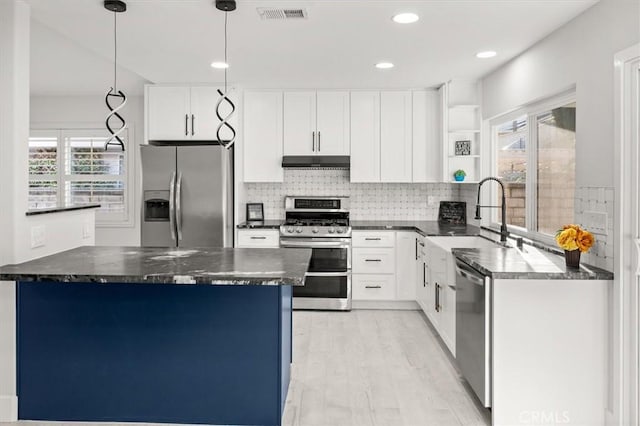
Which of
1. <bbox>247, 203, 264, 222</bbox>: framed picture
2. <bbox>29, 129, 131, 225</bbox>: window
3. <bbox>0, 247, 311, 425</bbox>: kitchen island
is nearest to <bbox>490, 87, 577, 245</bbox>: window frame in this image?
<bbox>0, 247, 311, 425</bbox>: kitchen island

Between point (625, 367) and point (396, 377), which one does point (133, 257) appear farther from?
point (625, 367)

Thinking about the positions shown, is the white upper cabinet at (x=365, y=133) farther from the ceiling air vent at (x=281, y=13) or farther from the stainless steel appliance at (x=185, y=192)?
the ceiling air vent at (x=281, y=13)

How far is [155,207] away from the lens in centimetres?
482

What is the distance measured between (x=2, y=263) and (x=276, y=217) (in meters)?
3.36

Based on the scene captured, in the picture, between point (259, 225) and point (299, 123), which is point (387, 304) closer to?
point (259, 225)

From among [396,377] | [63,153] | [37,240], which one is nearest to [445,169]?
[396,377]

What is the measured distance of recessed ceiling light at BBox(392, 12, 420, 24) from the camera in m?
3.03

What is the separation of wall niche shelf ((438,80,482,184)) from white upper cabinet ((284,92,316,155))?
138 centimetres

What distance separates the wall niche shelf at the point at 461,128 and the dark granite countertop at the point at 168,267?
8.80 ft

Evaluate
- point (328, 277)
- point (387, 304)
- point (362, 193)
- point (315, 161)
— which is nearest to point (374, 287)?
point (387, 304)

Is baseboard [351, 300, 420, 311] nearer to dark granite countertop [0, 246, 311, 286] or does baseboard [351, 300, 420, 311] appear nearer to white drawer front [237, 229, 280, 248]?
white drawer front [237, 229, 280, 248]

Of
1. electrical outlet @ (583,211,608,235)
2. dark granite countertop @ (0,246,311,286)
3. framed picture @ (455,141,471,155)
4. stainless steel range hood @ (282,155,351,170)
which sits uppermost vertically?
framed picture @ (455,141,471,155)

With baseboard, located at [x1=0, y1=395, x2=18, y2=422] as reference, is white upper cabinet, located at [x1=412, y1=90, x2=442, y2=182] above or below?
above

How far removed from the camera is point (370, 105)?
535cm
